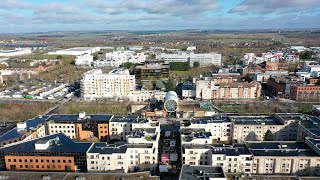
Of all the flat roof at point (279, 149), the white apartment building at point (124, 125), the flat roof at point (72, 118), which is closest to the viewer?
the flat roof at point (279, 149)

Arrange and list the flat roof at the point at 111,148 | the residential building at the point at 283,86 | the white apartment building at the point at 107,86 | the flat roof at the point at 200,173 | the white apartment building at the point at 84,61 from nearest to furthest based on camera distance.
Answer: the flat roof at the point at 200,173, the flat roof at the point at 111,148, the residential building at the point at 283,86, the white apartment building at the point at 107,86, the white apartment building at the point at 84,61

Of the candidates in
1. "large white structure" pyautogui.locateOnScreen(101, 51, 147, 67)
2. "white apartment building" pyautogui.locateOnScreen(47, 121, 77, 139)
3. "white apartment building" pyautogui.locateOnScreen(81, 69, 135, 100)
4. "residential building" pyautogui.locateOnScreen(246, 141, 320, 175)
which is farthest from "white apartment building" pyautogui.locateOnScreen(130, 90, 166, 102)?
"large white structure" pyautogui.locateOnScreen(101, 51, 147, 67)

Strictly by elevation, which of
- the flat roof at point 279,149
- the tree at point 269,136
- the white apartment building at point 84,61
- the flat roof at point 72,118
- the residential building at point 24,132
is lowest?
the tree at point 269,136

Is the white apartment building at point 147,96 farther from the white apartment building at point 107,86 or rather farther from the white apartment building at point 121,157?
the white apartment building at point 121,157

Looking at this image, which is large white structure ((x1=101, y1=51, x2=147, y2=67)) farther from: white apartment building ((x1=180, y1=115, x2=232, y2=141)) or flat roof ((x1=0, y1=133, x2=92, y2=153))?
flat roof ((x1=0, y1=133, x2=92, y2=153))

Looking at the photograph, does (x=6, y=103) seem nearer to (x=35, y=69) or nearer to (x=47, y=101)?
(x=47, y=101)

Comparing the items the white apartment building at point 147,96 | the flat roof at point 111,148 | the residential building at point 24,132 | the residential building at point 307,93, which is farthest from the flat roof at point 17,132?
the residential building at point 307,93

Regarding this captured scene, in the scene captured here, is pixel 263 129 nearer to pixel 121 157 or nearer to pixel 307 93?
pixel 121 157

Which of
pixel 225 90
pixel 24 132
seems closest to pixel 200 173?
pixel 24 132
